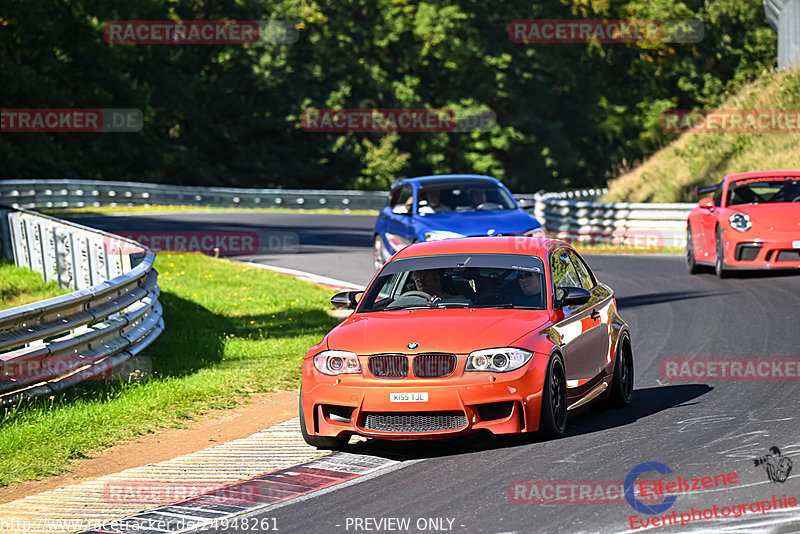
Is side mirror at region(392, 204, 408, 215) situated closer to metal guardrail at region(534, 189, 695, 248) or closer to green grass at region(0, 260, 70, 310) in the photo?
green grass at region(0, 260, 70, 310)

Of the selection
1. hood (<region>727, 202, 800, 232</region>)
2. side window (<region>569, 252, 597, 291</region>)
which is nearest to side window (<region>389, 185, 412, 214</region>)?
hood (<region>727, 202, 800, 232</region>)

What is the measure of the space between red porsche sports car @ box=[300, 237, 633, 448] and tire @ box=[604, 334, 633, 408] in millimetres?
→ 14

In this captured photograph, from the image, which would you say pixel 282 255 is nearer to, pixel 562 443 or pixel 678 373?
pixel 678 373

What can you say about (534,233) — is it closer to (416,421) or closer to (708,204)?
(708,204)

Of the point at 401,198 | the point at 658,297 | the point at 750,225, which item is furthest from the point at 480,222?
the point at 750,225

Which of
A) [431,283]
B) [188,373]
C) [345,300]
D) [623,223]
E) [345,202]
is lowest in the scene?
[345,202]

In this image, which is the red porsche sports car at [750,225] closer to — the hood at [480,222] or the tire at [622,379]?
the hood at [480,222]

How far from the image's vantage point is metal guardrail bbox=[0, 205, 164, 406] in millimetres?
10078

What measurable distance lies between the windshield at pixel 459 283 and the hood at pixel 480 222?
25.4 ft

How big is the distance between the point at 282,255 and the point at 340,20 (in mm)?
45326

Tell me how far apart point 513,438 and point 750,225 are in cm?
1059

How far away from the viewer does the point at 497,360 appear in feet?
26.6

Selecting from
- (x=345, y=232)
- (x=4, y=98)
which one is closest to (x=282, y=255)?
(x=345, y=232)

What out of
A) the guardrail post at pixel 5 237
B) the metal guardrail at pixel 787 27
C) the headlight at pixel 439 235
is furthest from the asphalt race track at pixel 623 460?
the metal guardrail at pixel 787 27
